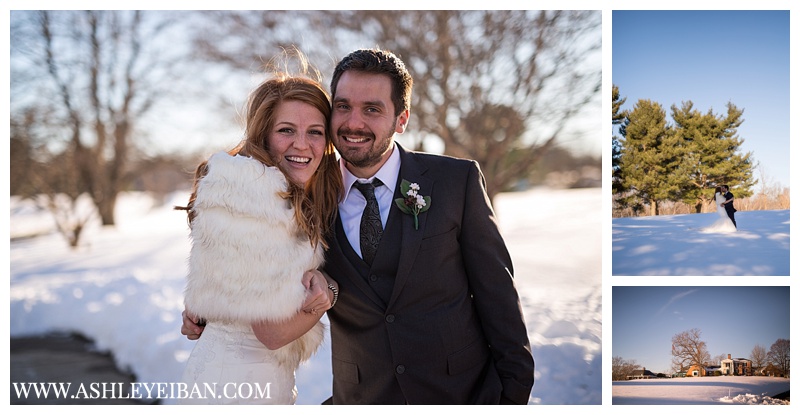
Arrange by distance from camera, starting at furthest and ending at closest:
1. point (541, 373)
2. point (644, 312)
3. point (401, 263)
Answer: point (541, 373) < point (644, 312) < point (401, 263)

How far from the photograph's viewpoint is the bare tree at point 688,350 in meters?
3.67

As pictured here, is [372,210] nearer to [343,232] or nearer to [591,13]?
[343,232]

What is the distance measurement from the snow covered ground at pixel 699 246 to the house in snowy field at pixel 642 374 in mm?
562

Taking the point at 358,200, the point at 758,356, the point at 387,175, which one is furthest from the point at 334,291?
the point at 758,356

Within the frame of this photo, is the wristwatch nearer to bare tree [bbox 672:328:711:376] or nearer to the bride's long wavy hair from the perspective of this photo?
the bride's long wavy hair

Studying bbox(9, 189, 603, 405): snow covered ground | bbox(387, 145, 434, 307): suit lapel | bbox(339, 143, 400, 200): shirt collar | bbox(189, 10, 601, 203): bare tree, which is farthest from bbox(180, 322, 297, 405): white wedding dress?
bbox(189, 10, 601, 203): bare tree

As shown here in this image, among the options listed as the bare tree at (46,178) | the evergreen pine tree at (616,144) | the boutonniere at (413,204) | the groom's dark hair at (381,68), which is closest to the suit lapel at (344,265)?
the boutonniere at (413,204)

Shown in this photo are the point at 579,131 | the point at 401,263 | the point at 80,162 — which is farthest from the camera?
the point at 80,162

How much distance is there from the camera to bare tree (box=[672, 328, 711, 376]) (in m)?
3.67

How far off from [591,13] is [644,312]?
3318 mm

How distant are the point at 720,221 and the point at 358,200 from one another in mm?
2125

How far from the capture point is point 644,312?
3740 millimetres

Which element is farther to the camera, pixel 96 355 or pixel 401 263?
pixel 96 355

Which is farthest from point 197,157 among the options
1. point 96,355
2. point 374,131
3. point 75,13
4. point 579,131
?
point 374,131
